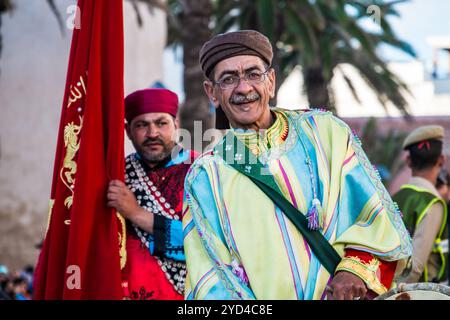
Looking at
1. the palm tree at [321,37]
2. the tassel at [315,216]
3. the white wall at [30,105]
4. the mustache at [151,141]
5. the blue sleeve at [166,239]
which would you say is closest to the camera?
the tassel at [315,216]

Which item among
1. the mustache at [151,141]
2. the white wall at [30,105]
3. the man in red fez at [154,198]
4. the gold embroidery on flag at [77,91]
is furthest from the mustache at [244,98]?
the white wall at [30,105]

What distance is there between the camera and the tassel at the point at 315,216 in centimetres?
382

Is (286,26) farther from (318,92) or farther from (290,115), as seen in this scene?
(290,115)

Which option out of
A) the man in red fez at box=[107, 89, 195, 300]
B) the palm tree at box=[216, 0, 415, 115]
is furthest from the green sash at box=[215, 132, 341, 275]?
the palm tree at box=[216, 0, 415, 115]

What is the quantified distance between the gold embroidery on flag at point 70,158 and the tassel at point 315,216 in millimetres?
1534

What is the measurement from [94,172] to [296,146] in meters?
1.29

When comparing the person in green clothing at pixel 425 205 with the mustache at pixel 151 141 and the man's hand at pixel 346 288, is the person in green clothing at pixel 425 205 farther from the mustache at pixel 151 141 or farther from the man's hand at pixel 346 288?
the man's hand at pixel 346 288

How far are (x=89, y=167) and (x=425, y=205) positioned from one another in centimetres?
291

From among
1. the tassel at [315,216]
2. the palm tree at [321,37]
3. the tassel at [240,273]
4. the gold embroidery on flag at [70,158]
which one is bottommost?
the tassel at [240,273]

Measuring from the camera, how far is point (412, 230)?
701 cm

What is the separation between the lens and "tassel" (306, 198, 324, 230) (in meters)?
3.82
